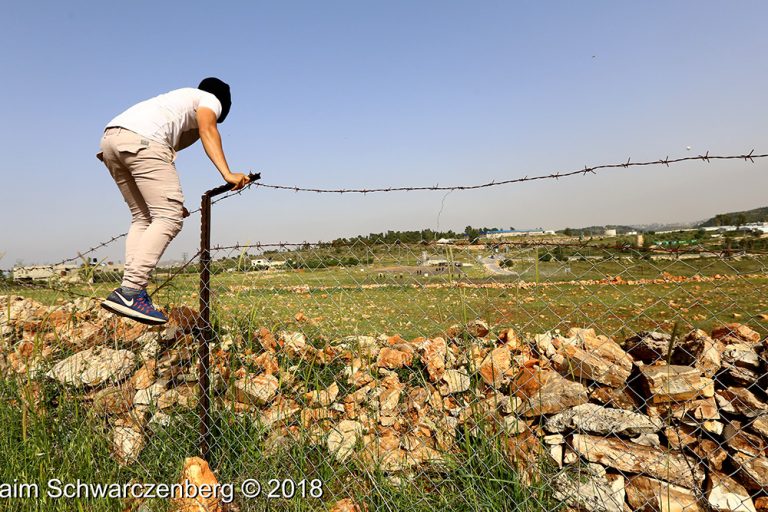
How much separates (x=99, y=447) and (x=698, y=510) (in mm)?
3520

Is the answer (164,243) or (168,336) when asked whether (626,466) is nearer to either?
(164,243)

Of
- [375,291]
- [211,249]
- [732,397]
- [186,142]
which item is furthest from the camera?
[375,291]

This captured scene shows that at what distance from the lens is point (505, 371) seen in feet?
10.2

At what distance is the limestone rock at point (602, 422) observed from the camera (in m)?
2.63

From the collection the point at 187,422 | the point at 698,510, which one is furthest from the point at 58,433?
the point at 698,510

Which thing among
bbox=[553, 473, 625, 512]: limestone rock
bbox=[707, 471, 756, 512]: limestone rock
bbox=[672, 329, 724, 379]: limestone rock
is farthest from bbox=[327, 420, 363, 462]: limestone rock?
bbox=[672, 329, 724, 379]: limestone rock

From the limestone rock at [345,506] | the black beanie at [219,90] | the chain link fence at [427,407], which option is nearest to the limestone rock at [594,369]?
the chain link fence at [427,407]

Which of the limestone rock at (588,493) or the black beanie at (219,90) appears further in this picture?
the black beanie at (219,90)

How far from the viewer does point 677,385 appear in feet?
9.05

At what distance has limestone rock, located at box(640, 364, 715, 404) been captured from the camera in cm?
275

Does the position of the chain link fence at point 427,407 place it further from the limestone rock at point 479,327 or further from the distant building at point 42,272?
the distant building at point 42,272

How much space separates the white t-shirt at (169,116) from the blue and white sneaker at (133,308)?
3.47 ft
